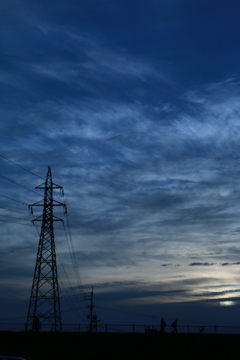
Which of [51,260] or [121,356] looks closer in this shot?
[121,356]

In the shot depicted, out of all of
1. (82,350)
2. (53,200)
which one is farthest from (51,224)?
(82,350)

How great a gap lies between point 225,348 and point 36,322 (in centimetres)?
2167

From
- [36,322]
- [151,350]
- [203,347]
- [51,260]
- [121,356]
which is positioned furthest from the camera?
[51,260]

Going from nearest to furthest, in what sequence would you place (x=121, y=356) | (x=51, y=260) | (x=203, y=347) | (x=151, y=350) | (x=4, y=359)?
(x=4, y=359), (x=121, y=356), (x=151, y=350), (x=203, y=347), (x=51, y=260)

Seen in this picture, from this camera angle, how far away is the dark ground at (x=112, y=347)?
4385 centimetres

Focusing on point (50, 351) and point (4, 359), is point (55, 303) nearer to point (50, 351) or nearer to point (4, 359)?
point (50, 351)

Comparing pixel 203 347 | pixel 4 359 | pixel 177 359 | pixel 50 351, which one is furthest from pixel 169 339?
pixel 4 359

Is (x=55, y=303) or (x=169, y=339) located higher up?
(x=55, y=303)

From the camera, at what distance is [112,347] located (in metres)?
48.8

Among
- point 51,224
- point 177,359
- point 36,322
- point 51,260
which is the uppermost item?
point 51,224

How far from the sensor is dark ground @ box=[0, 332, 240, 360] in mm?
43850

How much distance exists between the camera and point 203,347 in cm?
5147

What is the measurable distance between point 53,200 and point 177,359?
2848 centimetres

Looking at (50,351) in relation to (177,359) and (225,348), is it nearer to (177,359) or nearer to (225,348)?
(177,359)
